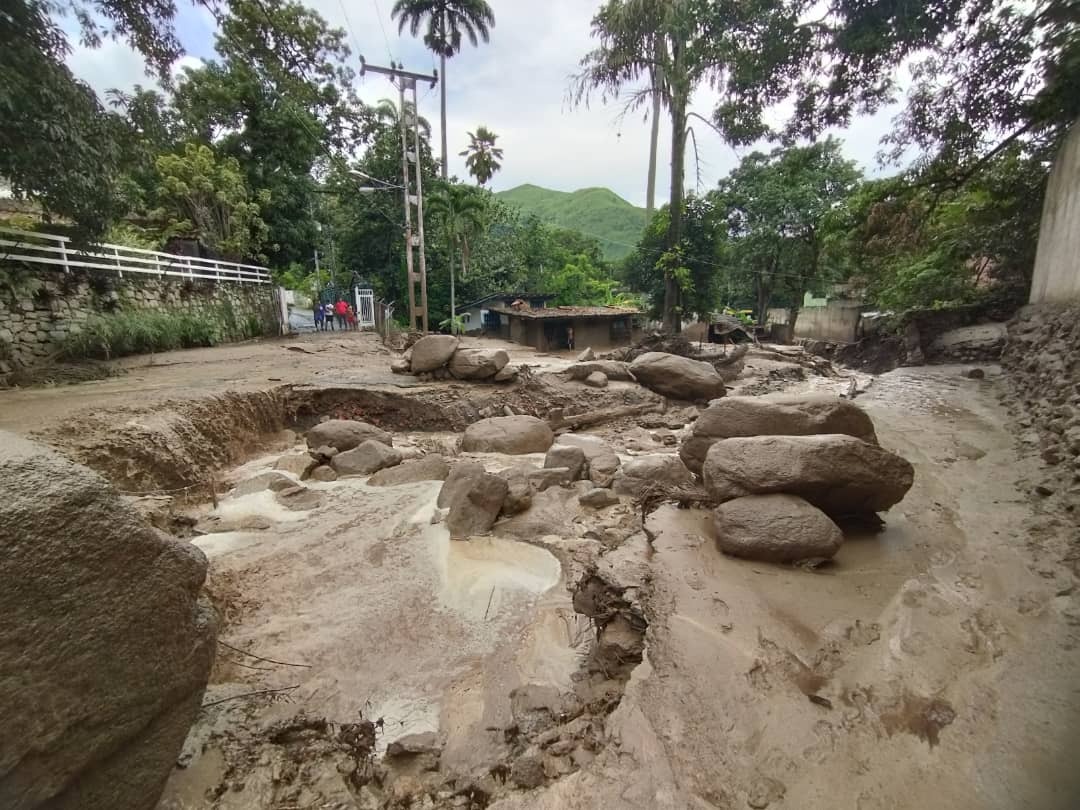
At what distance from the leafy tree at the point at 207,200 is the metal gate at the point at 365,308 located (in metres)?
4.73

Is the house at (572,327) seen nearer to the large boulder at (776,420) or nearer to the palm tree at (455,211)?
the palm tree at (455,211)

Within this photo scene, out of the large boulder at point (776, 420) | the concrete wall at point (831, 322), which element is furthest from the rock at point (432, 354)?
the concrete wall at point (831, 322)

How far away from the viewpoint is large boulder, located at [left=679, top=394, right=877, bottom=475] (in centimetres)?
519

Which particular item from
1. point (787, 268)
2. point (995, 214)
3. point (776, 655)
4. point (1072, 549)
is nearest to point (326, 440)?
point (776, 655)

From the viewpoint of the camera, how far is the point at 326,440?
7898 mm

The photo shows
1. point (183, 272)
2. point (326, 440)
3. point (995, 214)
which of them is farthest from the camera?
point (183, 272)

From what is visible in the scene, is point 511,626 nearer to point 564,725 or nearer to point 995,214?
point 564,725

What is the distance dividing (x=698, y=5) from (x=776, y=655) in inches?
386

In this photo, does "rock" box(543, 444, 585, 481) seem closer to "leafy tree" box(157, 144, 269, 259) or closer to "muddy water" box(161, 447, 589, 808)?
"muddy water" box(161, 447, 589, 808)

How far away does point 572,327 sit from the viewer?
910 inches

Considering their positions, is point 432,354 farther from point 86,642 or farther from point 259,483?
point 86,642

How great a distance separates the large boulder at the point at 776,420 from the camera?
519 cm

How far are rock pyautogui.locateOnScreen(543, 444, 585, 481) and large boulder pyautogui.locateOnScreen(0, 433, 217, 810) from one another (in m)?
4.96

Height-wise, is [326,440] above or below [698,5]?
below
